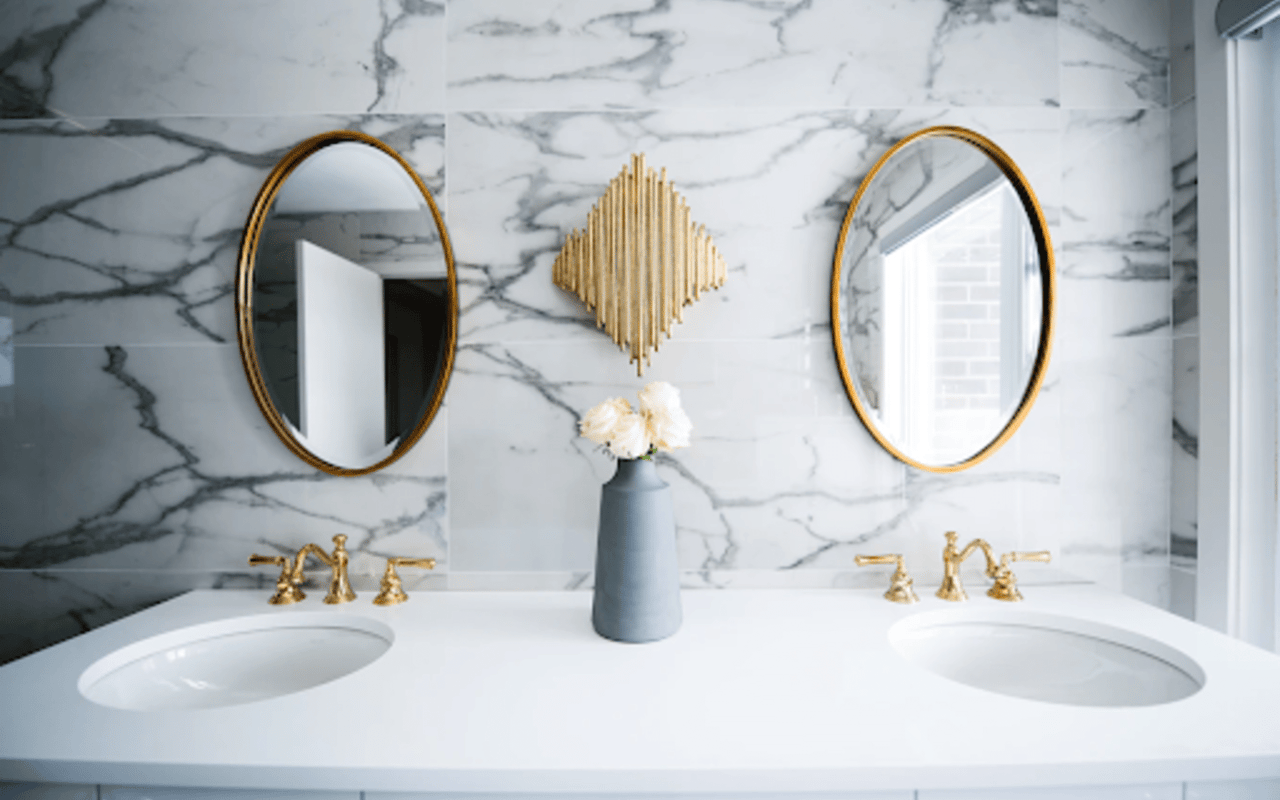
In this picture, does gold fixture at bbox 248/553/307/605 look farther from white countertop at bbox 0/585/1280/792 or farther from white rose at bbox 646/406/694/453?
white rose at bbox 646/406/694/453

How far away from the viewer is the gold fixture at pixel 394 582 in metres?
1.13

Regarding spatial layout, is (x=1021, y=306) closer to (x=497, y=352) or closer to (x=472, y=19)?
(x=497, y=352)

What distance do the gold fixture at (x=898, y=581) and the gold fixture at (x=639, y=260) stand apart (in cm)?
57

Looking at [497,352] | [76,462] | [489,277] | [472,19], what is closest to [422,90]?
[472,19]

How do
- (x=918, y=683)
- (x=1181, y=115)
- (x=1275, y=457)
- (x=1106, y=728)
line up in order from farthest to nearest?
1. (x=1181, y=115)
2. (x=1275, y=457)
3. (x=918, y=683)
4. (x=1106, y=728)

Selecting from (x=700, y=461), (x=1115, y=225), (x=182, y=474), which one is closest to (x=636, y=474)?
(x=700, y=461)

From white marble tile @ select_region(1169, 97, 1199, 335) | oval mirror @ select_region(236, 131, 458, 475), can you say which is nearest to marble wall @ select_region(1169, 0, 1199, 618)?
white marble tile @ select_region(1169, 97, 1199, 335)

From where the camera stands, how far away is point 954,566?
1137 mm

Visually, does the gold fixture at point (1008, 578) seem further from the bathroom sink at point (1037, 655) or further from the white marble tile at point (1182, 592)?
the white marble tile at point (1182, 592)

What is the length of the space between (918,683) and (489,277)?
100cm

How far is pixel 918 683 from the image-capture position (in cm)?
81

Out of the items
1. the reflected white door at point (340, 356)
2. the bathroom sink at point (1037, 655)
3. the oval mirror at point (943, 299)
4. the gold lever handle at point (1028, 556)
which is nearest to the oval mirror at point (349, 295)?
the reflected white door at point (340, 356)

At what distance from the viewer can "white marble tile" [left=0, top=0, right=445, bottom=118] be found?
1.19 metres

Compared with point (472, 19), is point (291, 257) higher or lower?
lower
